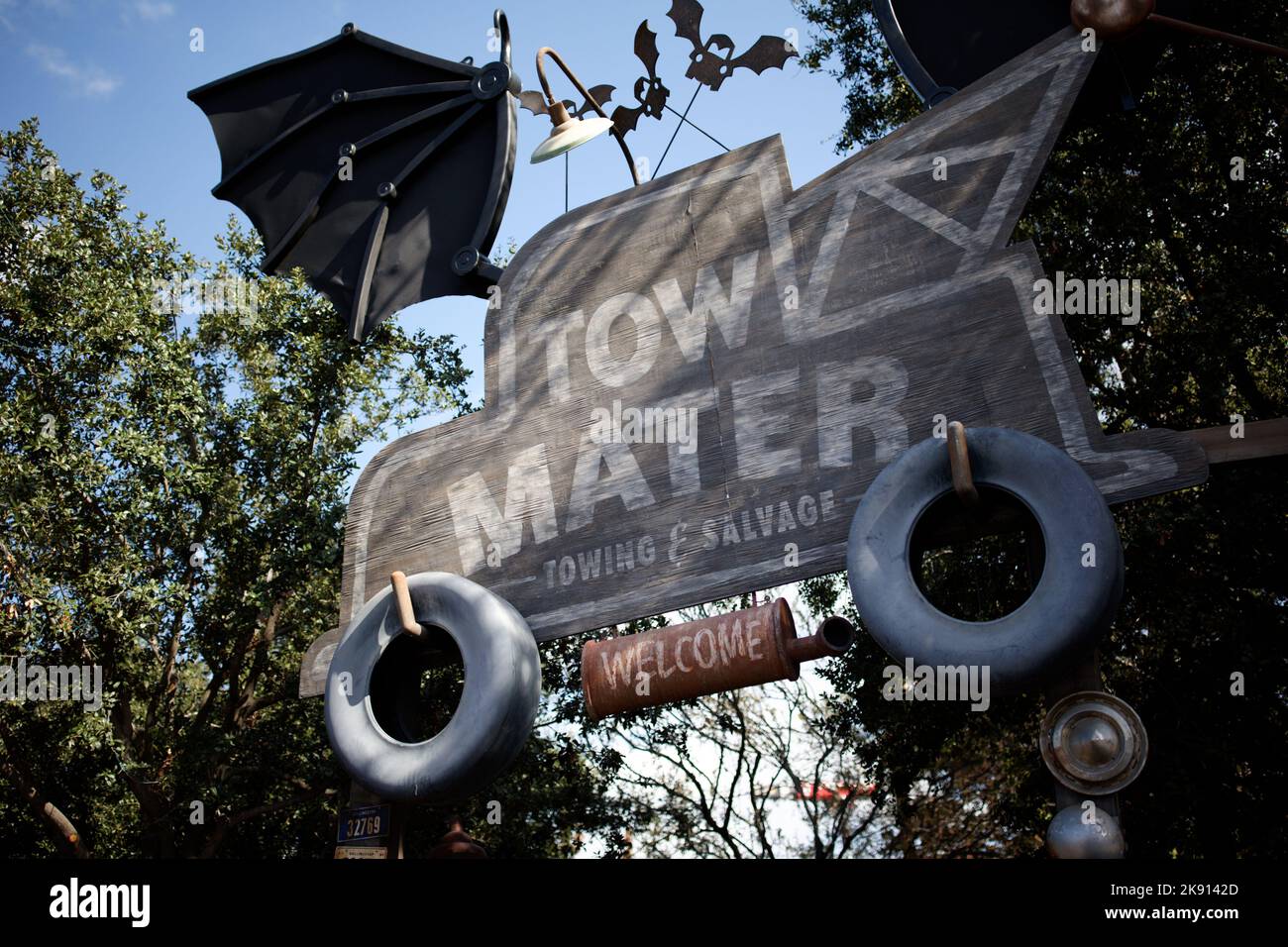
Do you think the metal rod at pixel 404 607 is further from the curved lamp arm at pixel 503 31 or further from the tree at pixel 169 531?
the tree at pixel 169 531

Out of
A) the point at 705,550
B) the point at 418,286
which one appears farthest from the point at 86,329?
the point at 705,550

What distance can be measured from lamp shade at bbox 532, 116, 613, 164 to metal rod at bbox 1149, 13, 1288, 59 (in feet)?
8.94

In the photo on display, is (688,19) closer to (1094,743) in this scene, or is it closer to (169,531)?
(1094,743)

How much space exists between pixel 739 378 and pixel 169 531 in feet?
31.3

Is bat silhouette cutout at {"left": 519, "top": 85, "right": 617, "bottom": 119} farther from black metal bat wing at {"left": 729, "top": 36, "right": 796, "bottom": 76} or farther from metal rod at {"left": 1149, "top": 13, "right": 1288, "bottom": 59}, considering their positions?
metal rod at {"left": 1149, "top": 13, "right": 1288, "bottom": 59}

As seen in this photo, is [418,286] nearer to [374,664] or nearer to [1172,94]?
[374,664]

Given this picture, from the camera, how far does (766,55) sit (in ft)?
19.9


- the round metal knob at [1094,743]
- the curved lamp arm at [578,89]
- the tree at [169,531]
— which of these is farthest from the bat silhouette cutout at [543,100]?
the tree at [169,531]

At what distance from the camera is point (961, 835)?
1720 cm

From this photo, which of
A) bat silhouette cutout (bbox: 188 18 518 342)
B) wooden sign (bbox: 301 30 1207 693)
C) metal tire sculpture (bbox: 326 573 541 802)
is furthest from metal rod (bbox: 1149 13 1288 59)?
metal tire sculpture (bbox: 326 573 541 802)

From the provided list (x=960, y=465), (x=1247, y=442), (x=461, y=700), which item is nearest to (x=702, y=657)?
(x=461, y=700)

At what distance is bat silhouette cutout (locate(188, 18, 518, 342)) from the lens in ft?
20.3

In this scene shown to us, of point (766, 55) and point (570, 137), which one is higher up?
point (766, 55)
